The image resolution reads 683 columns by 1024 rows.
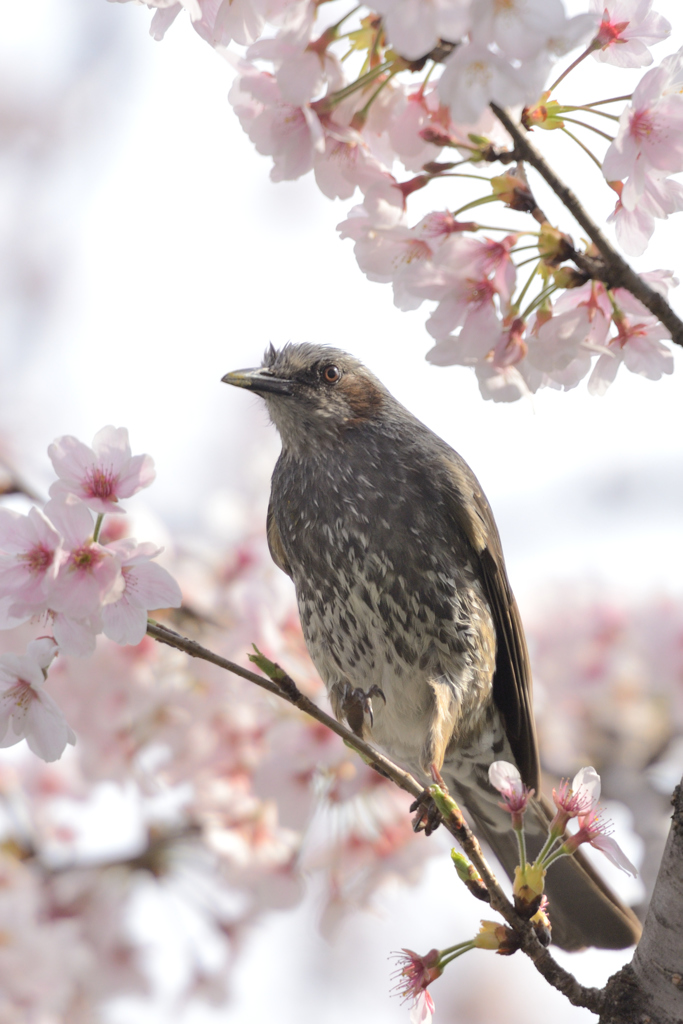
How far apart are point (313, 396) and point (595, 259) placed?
1663mm

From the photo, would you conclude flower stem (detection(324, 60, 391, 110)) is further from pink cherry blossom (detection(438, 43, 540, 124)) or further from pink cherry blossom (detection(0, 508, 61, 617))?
pink cherry blossom (detection(0, 508, 61, 617))

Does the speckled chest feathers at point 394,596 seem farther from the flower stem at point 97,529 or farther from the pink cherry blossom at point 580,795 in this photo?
the flower stem at point 97,529

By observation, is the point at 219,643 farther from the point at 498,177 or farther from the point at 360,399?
the point at 498,177

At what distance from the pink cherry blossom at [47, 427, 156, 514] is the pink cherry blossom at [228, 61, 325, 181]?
24.2 inches

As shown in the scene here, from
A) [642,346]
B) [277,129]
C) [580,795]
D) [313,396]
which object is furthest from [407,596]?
[277,129]

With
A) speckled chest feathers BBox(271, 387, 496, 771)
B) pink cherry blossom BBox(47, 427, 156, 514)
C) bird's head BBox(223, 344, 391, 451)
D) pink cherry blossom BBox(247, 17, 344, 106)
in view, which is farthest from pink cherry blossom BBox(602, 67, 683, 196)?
bird's head BBox(223, 344, 391, 451)

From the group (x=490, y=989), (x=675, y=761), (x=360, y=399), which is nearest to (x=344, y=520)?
(x=360, y=399)

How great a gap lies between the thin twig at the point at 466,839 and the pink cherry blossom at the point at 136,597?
0.19 ft

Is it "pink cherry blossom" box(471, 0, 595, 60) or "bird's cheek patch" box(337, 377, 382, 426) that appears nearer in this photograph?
"pink cherry blossom" box(471, 0, 595, 60)

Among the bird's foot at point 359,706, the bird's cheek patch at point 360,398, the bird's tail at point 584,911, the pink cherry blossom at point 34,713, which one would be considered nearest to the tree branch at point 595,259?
the pink cherry blossom at point 34,713

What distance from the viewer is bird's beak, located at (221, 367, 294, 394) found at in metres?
2.76

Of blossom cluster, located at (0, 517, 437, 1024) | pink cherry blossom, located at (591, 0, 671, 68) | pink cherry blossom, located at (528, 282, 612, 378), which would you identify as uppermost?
pink cherry blossom, located at (591, 0, 671, 68)

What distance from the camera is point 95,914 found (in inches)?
182

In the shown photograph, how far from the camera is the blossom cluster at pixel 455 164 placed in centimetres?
149
